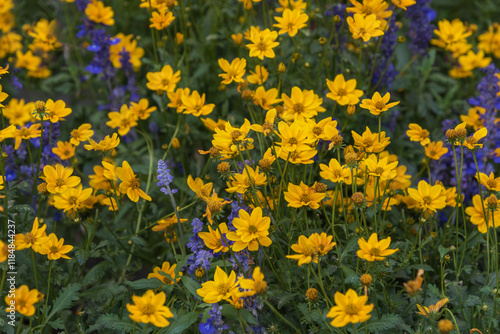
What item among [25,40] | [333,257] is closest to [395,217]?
[333,257]

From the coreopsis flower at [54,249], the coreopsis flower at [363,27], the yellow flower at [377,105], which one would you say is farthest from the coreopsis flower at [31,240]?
the coreopsis flower at [363,27]

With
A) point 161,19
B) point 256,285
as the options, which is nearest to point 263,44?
point 161,19

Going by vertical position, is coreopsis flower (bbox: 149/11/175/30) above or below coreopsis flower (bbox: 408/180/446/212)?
above

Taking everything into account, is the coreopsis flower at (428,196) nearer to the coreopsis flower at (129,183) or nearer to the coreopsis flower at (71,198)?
the coreopsis flower at (129,183)

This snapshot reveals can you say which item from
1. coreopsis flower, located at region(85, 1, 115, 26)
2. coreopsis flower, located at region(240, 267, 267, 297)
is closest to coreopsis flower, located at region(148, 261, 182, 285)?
coreopsis flower, located at region(240, 267, 267, 297)

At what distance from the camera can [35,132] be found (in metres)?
2.22

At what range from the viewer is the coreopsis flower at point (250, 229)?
177cm

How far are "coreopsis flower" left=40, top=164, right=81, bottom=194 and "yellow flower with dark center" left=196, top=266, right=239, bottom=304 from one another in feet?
2.17

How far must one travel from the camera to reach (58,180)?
201cm

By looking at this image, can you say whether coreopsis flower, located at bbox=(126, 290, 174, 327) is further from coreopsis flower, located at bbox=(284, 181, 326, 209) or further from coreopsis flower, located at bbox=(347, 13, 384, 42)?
coreopsis flower, located at bbox=(347, 13, 384, 42)

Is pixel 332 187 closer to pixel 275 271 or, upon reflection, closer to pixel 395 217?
pixel 395 217

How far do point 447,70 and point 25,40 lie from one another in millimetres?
2933

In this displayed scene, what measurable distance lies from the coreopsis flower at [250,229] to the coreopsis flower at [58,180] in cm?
66

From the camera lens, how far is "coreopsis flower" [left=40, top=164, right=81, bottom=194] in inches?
77.9
